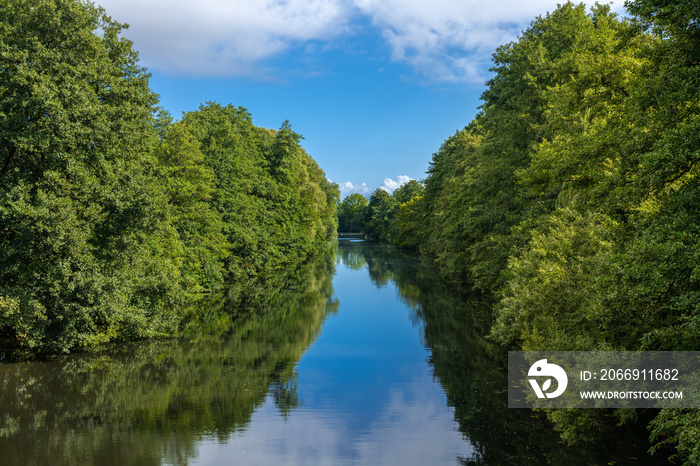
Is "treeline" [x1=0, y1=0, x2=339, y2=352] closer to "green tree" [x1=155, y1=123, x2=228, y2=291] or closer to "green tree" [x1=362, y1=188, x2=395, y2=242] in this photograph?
"green tree" [x1=155, y1=123, x2=228, y2=291]

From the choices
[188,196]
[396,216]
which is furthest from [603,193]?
[396,216]

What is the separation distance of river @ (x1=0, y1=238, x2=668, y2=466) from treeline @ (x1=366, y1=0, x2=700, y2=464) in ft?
7.88

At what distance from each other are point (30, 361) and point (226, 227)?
24.2 metres

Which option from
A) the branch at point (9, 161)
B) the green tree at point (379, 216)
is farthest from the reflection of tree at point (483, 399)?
the green tree at point (379, 216)

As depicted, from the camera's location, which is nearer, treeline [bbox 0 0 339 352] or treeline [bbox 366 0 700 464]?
treeline [bbox 366 0 700 464]

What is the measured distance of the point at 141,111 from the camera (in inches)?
878

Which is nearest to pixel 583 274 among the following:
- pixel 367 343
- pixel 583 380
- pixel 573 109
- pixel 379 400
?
pixel 583 380

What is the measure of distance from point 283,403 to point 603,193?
11.9 m

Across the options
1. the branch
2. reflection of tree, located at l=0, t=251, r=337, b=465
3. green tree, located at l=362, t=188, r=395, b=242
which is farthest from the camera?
green tree, located at l=362, t=188, r=395, b=242

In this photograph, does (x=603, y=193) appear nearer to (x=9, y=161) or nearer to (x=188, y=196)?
(x=9, y=161)

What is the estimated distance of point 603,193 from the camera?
1254 cm

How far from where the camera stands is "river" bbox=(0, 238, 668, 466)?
12398mm

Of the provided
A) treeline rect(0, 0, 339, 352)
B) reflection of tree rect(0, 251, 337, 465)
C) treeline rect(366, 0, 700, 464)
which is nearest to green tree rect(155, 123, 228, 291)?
treeline rect(0, 0, 339, 352)

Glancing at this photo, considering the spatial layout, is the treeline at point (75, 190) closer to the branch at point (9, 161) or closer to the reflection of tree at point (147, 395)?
the branch at point (9, 161)
